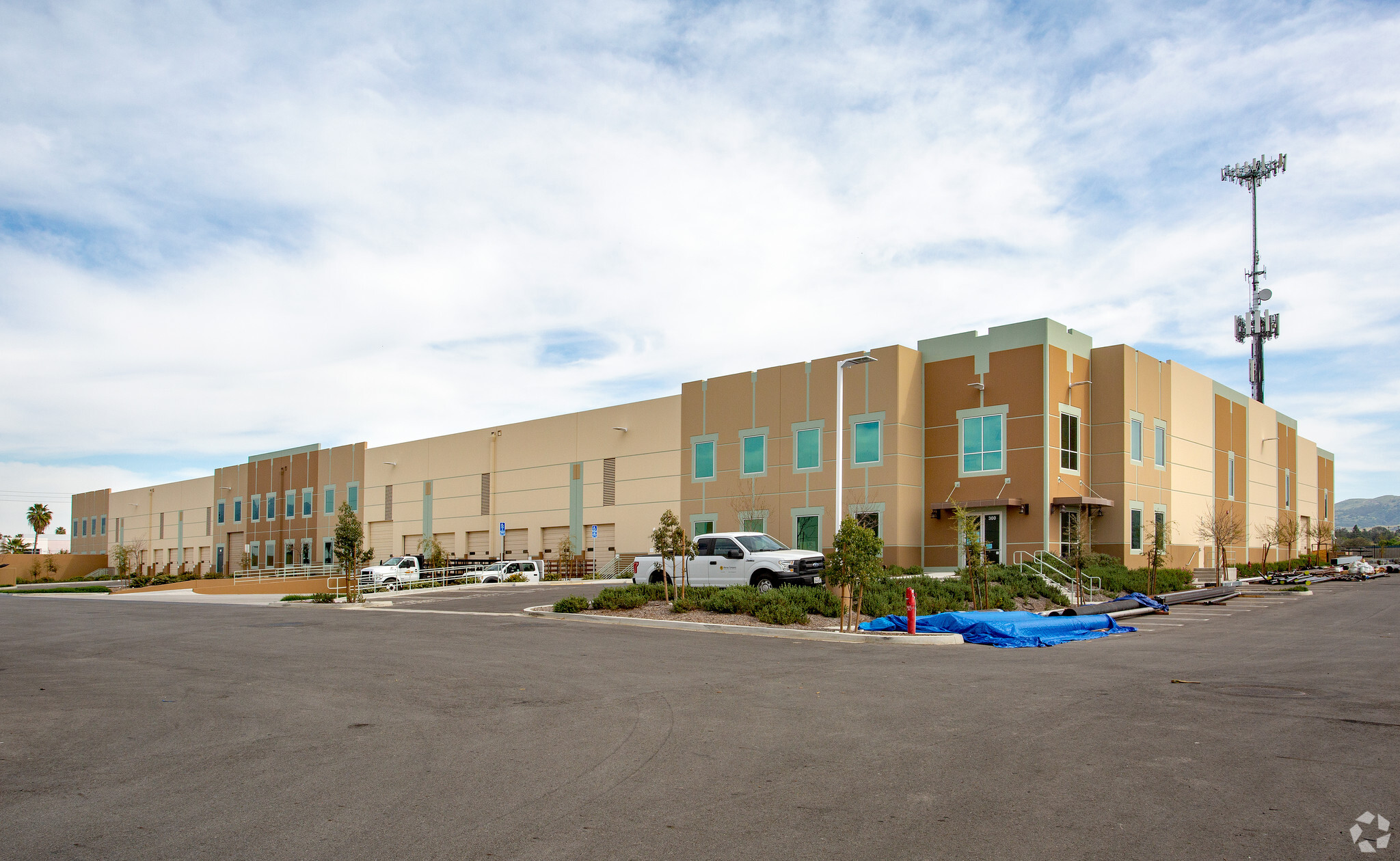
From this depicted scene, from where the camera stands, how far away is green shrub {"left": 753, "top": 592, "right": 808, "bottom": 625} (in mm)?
19156

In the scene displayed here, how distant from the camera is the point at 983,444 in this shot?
35.0 m

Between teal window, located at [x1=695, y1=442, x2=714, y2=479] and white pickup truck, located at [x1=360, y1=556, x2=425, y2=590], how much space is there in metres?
15.6

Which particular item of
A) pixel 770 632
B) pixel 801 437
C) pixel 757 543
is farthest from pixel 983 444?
pixel 770 632

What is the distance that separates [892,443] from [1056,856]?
102ft

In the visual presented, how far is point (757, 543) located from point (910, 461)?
43.1 feet

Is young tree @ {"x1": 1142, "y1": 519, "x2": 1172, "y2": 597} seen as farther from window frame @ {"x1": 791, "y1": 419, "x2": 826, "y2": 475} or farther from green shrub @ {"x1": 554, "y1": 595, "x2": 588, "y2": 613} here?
green shrub @ {"x1": 554, "y1": 595, "x2": 588, "y2": 613}

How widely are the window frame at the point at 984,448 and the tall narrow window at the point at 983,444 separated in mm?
26

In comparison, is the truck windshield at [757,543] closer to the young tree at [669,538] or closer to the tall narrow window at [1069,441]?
the young tree at [669,538]

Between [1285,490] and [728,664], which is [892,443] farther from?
[1285,490]

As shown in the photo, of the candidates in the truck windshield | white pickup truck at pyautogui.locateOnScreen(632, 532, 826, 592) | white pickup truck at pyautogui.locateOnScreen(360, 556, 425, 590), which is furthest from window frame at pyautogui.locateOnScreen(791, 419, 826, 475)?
white pickup truck at pyautogui.locateOnScreen(360, 556, 425, 590)

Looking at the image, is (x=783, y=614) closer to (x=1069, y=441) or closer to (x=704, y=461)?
(x=1069, y=441)

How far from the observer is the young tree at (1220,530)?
1494 inches

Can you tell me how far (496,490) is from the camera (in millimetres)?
55719

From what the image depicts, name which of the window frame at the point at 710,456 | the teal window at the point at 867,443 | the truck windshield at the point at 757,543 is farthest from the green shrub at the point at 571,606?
the window frame at the point at 710,456
